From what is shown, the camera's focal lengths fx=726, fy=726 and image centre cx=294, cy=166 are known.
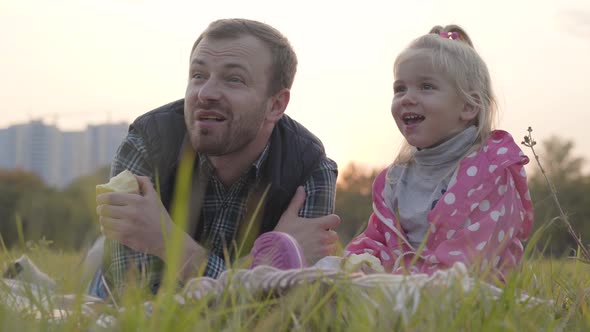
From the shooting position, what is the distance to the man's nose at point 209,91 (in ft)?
11.7

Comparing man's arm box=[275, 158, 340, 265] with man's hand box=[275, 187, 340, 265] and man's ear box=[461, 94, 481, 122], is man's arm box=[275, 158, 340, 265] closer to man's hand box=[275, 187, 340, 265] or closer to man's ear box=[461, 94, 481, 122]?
man's hand box=[275, 187, 340, 265]

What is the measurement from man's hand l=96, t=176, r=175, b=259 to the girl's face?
4.12ft

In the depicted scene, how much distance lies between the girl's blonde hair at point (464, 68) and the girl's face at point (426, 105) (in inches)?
1.5

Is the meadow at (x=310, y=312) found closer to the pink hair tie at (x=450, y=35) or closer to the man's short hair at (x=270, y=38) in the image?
the pink hair tie at (x=450, y=35)

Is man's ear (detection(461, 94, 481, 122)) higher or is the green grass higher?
man's ear (detection(461, 94, 481, 122))

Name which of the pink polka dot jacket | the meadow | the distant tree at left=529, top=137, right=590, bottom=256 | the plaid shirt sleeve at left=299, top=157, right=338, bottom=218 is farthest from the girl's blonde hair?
the distant tree at left=529, top=137, right=590, bottom=256

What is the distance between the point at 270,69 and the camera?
4031mm

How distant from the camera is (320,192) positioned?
3.92m

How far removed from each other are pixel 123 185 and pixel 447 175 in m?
1.53

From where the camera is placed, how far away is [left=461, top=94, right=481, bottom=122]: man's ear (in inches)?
141

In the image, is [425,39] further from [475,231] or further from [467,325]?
[467,325]

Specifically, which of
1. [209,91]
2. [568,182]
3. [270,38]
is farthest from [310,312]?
[568,182]

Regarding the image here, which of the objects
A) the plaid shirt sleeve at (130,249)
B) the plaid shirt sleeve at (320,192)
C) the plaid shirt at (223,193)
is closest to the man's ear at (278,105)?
the plaid shirt at (223,193)

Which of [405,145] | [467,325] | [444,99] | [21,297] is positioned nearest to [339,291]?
[467,325]
